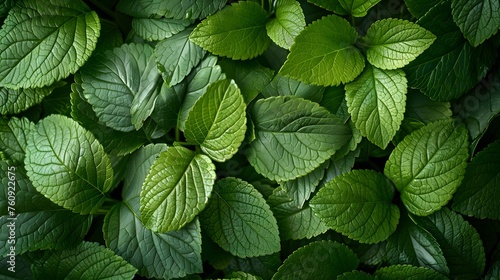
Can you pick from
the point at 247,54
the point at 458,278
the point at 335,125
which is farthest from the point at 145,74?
the point at 458,278

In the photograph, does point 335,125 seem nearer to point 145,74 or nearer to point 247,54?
point 247,54

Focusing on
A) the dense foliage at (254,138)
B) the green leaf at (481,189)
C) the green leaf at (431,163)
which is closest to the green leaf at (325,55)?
the dense foliage at (254,138)

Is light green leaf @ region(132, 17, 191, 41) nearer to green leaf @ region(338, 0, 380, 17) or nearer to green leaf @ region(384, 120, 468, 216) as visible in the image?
green leaf @ region(338, 0, 380, 17)

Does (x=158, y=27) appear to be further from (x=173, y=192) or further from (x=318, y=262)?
(x=318, y=262)

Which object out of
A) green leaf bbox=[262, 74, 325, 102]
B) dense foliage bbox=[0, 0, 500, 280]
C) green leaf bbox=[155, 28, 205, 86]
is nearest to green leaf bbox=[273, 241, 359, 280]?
dense foliage bbox=[0, 0, 500, 280]

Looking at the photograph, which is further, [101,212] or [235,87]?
[101,212]

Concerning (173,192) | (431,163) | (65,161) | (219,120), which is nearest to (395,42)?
(431,163)
